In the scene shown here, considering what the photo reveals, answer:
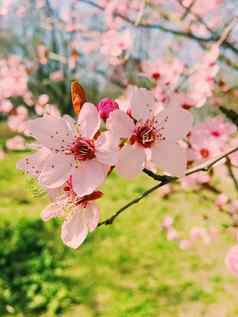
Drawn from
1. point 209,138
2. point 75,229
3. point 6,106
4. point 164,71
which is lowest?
point 75,229

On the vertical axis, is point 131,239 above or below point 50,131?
above

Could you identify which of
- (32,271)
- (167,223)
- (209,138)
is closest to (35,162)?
(209,138)

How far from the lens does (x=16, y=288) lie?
4.49m

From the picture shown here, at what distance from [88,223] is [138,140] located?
0.69 ft

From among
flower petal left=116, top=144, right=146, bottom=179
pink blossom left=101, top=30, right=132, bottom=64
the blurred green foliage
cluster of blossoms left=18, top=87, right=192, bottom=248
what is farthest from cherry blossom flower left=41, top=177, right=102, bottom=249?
the blurred green foliage

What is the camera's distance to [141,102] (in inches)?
42.2

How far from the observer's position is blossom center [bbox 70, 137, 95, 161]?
3.33 feet

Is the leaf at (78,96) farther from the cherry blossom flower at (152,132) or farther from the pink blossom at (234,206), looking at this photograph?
the pink blossom at (234,206)

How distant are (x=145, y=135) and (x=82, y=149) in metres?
0.14

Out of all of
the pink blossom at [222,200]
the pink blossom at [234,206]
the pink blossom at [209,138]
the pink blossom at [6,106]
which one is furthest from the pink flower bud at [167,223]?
the pink blossom at [209,138]

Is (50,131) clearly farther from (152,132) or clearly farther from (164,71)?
A: (164,71)

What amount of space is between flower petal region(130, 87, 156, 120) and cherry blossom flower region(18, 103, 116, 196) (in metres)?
0.10

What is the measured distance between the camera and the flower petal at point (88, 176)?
98 centimetres

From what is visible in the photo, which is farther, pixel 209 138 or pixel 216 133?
pixel 216 133
